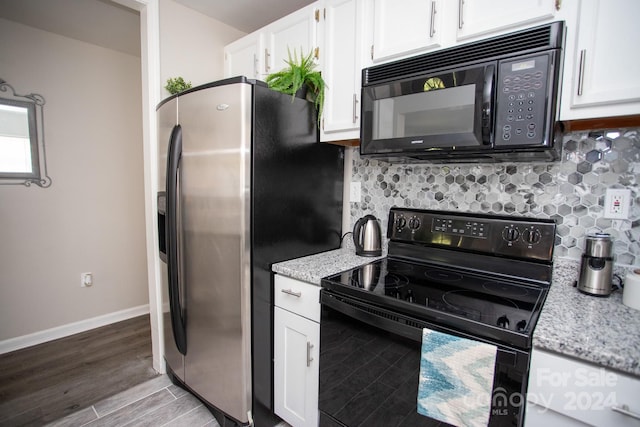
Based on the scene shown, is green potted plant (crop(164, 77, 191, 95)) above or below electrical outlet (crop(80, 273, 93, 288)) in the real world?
above

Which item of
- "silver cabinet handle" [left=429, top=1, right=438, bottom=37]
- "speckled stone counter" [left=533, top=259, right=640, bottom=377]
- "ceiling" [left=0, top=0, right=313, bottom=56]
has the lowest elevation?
"speckled stone counter" [left=533, top=259, right=640, bottom=377]

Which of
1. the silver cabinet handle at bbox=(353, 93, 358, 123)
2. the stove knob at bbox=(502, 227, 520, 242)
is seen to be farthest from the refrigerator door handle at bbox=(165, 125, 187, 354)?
the stove knob at bbox=(502, 227, 520, 242)

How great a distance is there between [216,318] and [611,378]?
1456 millimetres

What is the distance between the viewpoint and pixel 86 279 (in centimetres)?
273

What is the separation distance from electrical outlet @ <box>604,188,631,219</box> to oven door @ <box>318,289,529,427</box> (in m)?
0.76

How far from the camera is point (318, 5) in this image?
1.62m

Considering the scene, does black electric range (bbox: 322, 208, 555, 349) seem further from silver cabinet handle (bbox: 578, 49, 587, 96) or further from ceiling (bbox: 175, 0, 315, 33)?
ceiling (bbox: 175, 0, 315, 33)

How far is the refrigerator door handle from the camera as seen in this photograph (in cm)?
161

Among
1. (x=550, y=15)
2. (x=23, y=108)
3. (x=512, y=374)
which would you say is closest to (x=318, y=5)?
(x=550, y=15)

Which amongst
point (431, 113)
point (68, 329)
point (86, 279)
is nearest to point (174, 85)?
point (431, 113)

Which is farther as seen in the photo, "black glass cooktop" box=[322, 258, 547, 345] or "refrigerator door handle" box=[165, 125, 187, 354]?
"refrigerator door handle" box=[165, 125, 187, 354]

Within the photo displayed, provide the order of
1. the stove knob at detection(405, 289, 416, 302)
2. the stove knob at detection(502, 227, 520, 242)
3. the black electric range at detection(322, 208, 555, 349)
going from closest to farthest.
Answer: the black electric range at detection(322, 208, 555, 349) < the stove knob at detection(405, 289, 416, 302) < the stove knob at detection(502, 227, 520, 242)

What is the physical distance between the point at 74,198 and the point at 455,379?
120 inches

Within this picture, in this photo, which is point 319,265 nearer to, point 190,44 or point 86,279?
point 190,44
